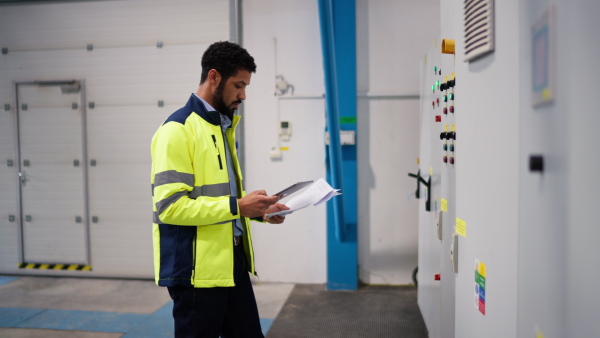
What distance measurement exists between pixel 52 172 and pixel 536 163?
537 cm

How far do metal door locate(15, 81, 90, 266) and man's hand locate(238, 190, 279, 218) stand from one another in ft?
13.0

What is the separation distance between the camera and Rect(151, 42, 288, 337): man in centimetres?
172

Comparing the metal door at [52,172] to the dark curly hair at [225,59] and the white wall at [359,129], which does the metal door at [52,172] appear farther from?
the dark curly hair at [225,59]

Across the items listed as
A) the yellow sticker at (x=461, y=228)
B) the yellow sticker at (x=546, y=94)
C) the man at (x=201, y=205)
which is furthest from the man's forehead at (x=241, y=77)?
the yellow sticker at (x=546, y=94)

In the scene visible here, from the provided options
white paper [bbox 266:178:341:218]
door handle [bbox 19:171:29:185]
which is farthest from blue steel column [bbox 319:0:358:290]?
door handle [bbox 19:171:29:185]

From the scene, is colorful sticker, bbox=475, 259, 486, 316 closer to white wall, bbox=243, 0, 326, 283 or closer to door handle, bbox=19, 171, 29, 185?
white wall, bbox=243, 0, 326, 283

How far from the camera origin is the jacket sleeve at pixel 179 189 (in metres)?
1.70

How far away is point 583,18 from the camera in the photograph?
77cm

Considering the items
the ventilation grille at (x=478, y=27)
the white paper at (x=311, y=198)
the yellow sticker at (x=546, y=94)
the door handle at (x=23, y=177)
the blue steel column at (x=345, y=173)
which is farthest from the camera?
the door handle at (x=23, y=177)

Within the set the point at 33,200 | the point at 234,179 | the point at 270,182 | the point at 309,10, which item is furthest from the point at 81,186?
the point at 234,179

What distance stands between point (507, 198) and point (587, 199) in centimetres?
37

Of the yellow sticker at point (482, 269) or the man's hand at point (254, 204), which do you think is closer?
the yellow sticker at point (482, 269)

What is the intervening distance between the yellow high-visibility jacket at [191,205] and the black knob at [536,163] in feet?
3.58

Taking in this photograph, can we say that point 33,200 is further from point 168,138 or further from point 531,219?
point 531,219
